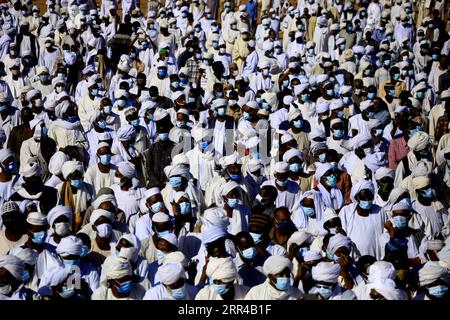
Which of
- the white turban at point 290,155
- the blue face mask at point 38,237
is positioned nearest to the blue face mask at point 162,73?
the white turban at point 290,155

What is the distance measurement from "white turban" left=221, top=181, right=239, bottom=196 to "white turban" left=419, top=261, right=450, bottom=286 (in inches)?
88.0

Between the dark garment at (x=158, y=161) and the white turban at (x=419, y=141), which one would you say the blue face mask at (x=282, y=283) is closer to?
the dark garment at (x=158, y=161)

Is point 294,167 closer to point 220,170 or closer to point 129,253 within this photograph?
point 220,170

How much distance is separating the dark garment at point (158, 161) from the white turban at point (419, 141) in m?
2.85

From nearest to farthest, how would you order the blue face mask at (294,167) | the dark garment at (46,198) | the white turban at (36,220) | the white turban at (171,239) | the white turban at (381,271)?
the white turban at (381,271), the white turban at (171,239), the white turban at (36,220), the dark garment at (46,198), the blue face mask at (294,167)

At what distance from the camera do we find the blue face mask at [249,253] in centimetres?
579

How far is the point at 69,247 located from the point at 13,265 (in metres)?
0.56

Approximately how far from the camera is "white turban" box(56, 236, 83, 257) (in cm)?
564

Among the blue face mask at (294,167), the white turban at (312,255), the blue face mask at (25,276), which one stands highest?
the blue face mask at (294,167)

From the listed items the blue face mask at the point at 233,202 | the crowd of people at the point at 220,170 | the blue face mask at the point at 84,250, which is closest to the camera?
the crowd of people at the point at 220,170

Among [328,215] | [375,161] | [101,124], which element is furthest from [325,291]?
[101,124]

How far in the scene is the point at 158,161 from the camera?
8516mm

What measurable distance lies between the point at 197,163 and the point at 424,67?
7.78m

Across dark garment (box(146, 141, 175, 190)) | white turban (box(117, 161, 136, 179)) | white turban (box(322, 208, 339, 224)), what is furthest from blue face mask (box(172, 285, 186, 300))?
dark garment (box(146, 141, 175, 190))
